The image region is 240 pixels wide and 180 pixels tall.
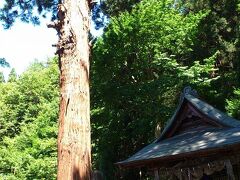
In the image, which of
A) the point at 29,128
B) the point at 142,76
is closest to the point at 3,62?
the point at 142,76

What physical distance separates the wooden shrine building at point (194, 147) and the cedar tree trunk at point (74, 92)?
5.90m

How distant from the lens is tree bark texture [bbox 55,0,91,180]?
4.94 metres

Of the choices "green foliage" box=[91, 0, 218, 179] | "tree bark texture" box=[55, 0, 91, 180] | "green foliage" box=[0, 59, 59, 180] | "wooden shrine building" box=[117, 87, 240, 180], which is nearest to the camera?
"tree bark texture" box=[55, 0, 91, 180]

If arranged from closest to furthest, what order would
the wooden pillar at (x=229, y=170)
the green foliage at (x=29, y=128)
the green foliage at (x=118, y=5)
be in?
the wooden pillar at (x=229, y=170) → the green foliage at (x=29, y=128) → the green foliage at (x=118, y=5)

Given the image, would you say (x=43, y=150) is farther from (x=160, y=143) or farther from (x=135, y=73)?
(x=160, y=143)

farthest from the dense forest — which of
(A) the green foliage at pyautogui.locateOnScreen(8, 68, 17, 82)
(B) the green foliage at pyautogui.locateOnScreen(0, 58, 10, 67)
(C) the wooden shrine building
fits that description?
(A) the green foliage at pyautogui.locateOnScreen(8, 68, 17, 82)

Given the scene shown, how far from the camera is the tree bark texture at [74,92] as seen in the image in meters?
4.94

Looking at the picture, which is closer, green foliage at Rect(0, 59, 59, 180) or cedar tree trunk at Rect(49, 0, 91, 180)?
cedar tree trunk at Rect(49, 0, 91, 180)

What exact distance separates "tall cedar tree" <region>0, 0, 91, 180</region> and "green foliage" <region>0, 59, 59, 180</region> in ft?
58.4

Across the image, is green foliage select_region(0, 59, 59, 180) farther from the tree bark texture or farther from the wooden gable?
the tree bark texture

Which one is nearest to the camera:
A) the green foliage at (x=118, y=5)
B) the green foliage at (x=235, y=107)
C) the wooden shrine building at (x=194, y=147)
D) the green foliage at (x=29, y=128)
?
the wooden shrine building at (x=194, y=147)

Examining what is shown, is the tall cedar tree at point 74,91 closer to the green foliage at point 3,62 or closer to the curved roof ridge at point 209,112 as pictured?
the green foliage at point 3,62

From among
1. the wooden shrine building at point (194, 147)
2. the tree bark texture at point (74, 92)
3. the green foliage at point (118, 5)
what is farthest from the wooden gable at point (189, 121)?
the green foliage at point (118, 5)

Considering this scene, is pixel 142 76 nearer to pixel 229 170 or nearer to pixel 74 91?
pixel 229 170
